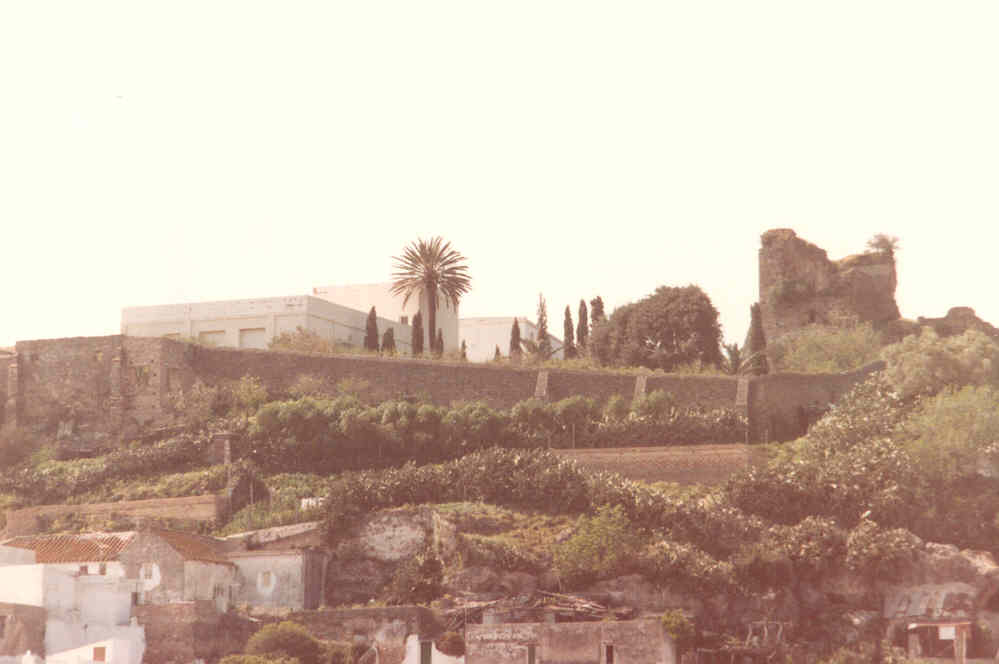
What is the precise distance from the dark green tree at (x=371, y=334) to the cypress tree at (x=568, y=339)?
334 inches

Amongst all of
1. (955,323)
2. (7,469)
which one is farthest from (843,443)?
(7,469)

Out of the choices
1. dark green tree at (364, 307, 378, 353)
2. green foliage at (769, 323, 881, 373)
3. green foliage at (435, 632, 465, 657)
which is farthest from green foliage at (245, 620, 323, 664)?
green foliage at (769, 323, 881, 373)

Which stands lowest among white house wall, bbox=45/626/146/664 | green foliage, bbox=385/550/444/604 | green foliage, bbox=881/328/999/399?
white house wall, bbox=45/626/146/664

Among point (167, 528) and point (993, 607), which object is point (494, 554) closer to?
point (167, 528)

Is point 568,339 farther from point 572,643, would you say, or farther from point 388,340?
point 572,643

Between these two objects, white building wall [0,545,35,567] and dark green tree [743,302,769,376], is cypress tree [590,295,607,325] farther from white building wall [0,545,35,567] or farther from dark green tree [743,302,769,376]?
white building wall [0,545,35,567]

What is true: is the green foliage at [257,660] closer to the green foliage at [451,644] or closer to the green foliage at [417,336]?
the green foliage at [451,644]

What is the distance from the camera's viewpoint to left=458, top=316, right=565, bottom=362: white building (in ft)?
238

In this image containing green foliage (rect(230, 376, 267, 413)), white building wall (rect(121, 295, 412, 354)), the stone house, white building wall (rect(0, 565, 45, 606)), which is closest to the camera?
the stone house

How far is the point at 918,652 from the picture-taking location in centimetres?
3875

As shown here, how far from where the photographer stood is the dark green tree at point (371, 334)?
6131cm

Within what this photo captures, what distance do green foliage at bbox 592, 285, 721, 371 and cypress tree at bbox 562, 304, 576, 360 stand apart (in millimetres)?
4784

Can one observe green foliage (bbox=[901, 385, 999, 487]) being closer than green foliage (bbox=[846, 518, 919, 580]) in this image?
No

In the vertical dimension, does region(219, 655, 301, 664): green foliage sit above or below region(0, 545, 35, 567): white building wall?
below
